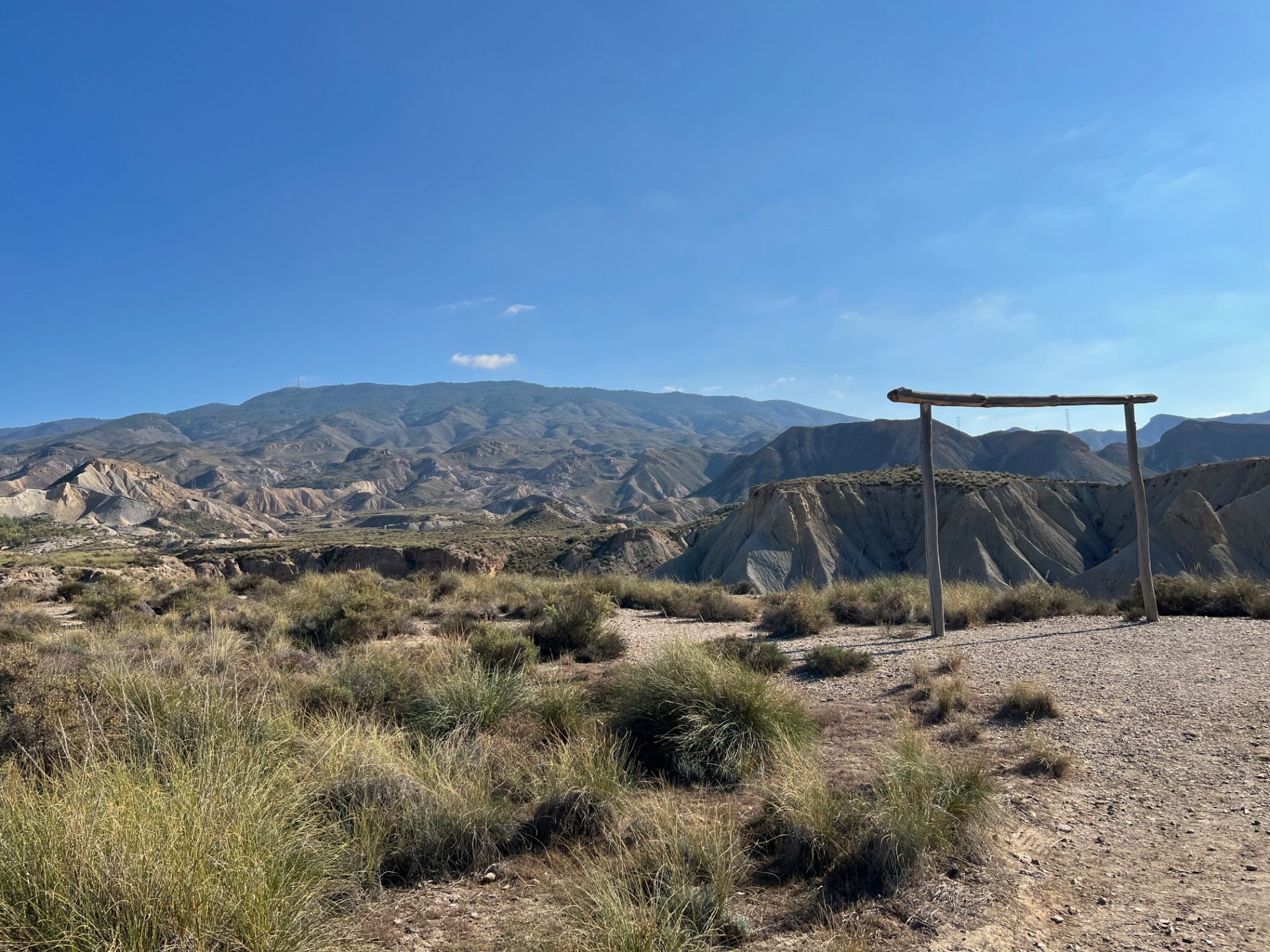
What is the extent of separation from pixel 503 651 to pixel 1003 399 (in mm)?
9945

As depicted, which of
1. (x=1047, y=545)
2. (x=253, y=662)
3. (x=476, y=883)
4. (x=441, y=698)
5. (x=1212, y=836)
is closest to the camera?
(x=476, y=883)

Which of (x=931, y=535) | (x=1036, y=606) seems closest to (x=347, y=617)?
(x=931, y=535)

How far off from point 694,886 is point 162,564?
4265 cm

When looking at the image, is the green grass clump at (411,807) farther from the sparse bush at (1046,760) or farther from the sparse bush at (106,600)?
the sparse bush at (106,600)

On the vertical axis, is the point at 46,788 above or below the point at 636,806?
above

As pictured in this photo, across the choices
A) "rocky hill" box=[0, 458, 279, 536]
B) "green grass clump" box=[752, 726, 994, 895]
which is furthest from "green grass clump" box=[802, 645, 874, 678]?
"rocky hill" box=[0, 458, 279, 536]

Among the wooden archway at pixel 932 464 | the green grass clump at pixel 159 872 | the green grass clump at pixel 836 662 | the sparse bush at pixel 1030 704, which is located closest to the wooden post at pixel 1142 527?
the wooden archway at pixel 932 464

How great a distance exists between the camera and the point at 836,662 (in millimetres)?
9281

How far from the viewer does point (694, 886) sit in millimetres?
3666

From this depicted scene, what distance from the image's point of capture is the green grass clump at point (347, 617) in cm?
1117

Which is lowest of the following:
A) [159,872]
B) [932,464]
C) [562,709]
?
[562,709]

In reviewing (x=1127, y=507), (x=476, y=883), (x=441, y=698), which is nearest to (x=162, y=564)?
(x=441, y=698)

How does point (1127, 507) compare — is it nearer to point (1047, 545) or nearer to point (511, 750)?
point (1047, 545)

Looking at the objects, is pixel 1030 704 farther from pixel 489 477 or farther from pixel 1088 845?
pixel 489 477
